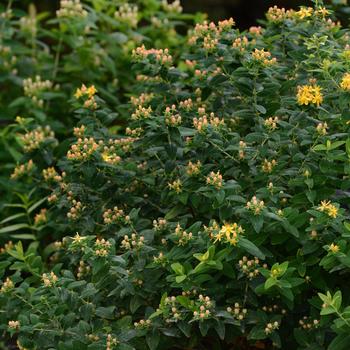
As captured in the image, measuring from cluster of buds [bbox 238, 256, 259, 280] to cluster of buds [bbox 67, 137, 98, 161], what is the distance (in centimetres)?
77

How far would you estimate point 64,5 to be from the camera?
5039mm

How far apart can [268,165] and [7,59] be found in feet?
8.31

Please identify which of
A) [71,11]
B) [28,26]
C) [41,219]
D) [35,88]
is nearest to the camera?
[41,219]

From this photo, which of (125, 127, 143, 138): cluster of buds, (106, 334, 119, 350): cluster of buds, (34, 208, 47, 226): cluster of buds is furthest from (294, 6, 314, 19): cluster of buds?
(34, 208, 47, 226): cluster of buds

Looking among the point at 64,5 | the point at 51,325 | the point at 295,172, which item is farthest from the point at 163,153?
the point at 64,5

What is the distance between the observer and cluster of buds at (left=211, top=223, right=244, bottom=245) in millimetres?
2957

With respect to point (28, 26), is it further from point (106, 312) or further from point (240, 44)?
point (106, 312)

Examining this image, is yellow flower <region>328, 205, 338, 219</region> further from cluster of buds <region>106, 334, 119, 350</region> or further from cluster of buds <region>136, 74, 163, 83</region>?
cluster of buds <region>136, 74, 163, 83</region>

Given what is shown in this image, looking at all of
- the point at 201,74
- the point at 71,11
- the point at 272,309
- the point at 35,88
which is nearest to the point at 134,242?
the point at 272,309

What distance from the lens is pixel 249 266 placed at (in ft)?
10.2

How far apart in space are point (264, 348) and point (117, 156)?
1011 millimetres

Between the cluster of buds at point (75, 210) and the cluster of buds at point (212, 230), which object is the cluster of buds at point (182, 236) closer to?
the cluster of buds at point (212, 230)

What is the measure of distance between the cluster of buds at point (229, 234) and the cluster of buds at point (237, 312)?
0.98ft

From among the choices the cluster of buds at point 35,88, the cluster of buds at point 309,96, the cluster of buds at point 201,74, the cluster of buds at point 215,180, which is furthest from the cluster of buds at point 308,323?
the cluster of buds at point 35,88
